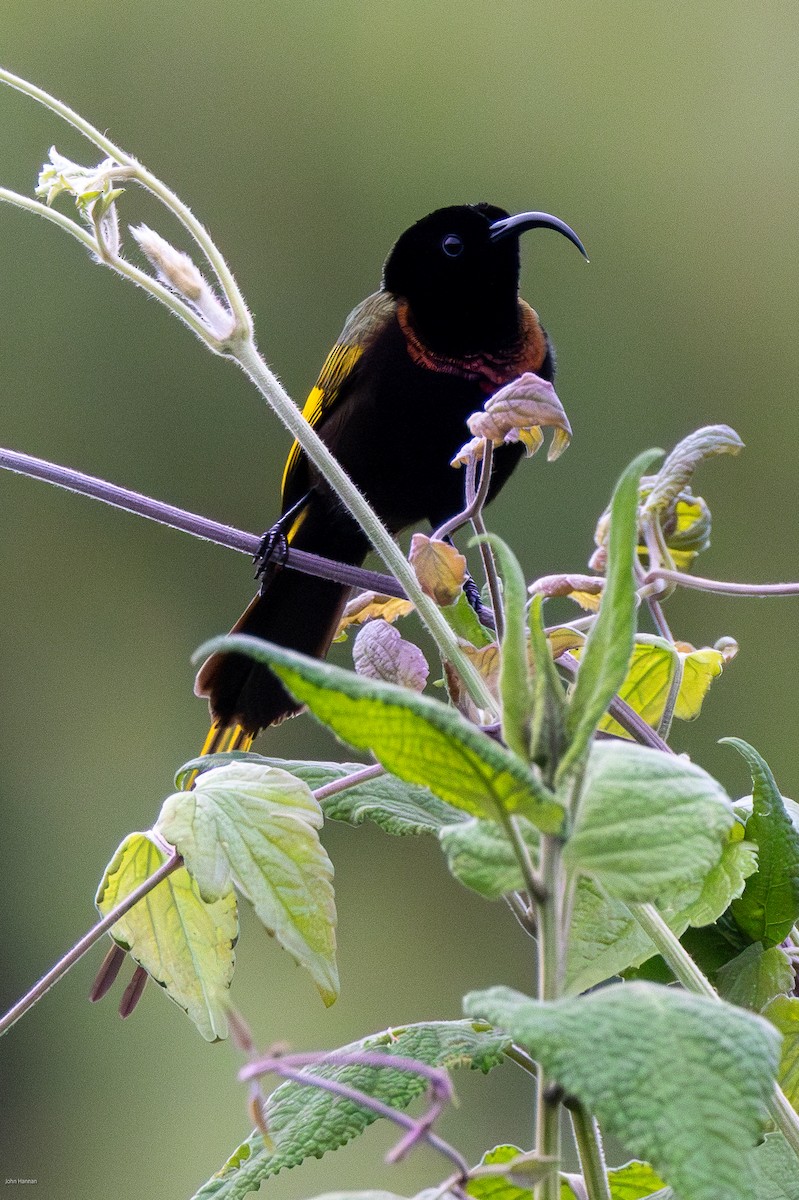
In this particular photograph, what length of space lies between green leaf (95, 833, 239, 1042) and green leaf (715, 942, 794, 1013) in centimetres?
20

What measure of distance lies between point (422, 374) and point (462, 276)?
0.15 m

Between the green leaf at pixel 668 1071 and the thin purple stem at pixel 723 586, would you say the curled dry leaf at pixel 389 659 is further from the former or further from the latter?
the green leaf at pixel 668 1071

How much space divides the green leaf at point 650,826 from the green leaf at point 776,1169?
0.17 meters

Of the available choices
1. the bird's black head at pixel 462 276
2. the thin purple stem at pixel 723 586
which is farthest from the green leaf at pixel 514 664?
the bird's black head at pixel 462 276

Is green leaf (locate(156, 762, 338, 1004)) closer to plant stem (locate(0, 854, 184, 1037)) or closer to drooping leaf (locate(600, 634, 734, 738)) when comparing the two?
plant stem (locate(0, 854, 184, 1037))

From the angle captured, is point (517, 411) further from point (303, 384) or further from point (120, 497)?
point (303, 384)

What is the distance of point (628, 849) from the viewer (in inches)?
13.7

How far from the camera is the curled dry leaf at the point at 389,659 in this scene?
612mm

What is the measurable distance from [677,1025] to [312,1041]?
128 inches

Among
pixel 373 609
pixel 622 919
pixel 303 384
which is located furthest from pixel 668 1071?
pixel 303 384

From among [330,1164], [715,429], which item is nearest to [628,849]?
[715,429]

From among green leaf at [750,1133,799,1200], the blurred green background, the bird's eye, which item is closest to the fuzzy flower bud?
green leaf at [750,1133,799,1200]

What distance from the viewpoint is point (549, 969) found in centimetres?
34

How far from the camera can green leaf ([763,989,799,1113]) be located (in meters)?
0.51
